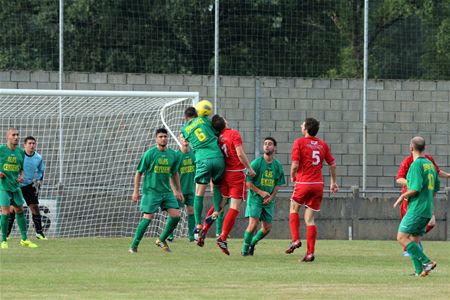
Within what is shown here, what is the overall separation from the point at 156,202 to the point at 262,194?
1.66 meters

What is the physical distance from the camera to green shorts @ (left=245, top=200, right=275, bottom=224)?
59.9 feet

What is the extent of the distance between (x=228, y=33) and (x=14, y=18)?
15.0ft

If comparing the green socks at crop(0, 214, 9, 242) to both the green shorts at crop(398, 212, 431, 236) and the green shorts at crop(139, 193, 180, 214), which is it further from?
Result: the green shorts at crop(398, 212, 431, 236)

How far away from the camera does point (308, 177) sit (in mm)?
17203

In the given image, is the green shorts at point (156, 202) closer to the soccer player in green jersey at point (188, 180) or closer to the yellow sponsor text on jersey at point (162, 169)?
the yellow sponsor text on jersey at point (162, 169)

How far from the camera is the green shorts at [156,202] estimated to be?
18.5 metres

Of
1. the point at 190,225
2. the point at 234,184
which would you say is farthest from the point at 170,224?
the point at 190,225

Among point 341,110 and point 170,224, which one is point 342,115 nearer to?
point 341,110

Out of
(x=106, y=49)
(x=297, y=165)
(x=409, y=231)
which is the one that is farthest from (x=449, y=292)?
(x=106, y=49)

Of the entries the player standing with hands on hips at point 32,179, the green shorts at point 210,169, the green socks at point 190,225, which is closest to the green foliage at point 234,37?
the player standing with hands on hips at point 32,179

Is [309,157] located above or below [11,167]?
above

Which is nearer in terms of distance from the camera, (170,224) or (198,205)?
(170,224)

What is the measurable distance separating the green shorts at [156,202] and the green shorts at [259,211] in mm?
1162

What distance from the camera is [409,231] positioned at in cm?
1481
